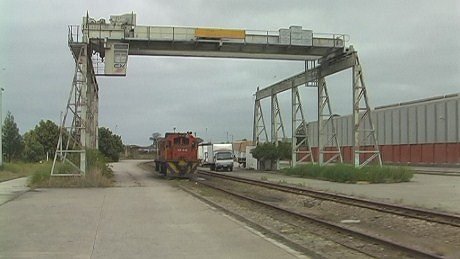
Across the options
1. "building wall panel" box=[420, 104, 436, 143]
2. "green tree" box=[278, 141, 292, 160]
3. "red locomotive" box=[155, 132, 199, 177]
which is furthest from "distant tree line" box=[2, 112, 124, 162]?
"building wall panel" box=[420, 104, 436, 143]

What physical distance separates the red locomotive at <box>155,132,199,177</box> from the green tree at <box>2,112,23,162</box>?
30086mm

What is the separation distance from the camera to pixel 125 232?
1248 centimetres

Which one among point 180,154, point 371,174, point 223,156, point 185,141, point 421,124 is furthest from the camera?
point 421,124

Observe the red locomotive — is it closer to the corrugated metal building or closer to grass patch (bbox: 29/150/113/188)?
grass patch (bbox: 29/150/113/188)

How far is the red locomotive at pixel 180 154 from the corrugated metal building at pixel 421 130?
34.3m

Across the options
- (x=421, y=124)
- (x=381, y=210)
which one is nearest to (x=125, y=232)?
(x=381, y=210)

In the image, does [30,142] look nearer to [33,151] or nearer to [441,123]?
[33,151]

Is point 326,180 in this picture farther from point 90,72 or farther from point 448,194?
point 90,72

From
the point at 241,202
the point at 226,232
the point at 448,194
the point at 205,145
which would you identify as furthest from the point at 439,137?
the point at 226,232

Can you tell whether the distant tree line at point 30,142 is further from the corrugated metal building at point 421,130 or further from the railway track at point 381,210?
the railway track at point 381,210

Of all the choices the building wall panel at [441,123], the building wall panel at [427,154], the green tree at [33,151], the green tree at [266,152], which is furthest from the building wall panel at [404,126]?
the green tree at [33,151]

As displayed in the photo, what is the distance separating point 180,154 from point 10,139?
109 feet

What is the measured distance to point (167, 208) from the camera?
18062mm

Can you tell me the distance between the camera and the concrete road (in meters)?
9.89
